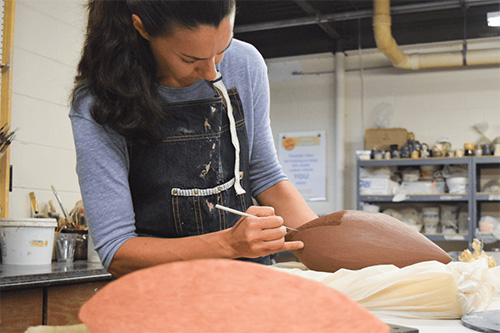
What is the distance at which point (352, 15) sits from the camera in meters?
5.64

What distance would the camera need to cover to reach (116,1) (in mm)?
1007

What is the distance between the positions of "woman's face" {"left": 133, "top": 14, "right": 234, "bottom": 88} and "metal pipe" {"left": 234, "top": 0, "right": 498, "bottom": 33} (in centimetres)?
479

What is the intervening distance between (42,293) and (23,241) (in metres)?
0.45

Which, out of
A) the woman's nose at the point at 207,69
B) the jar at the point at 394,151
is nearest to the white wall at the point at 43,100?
the woman's nose at the point at 207,69

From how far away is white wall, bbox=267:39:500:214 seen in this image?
224 inches

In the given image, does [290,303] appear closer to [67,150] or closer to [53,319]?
[53,319]

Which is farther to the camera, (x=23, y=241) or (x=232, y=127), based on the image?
(x=23, y=241)

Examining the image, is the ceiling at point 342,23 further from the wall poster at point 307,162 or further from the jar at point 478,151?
the jar at point 478,151

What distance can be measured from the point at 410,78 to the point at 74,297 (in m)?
4.87

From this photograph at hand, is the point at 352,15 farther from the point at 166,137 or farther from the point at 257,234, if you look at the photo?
the point at 257,234

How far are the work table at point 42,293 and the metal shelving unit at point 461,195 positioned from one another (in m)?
3.74

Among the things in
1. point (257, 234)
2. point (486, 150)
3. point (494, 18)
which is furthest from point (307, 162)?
point (257, 234)

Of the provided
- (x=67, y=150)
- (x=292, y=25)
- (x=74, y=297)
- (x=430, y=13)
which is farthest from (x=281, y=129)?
(x=74, y=297)

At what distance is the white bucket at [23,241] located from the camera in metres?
2.29
